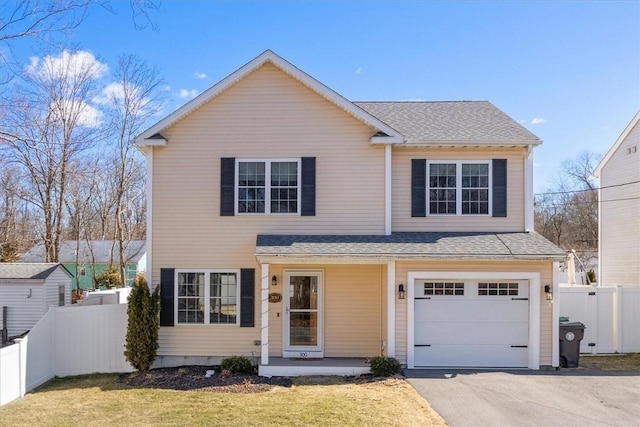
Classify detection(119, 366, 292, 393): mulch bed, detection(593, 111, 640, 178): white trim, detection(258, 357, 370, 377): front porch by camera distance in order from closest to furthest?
detection(119, 366, 292, 393): mulch bed
detection(258, 357, 370, 377): front porch
detection(593, 111, 640, 178): white trim

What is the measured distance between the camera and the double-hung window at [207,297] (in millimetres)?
10906

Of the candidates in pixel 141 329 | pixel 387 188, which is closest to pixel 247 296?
pixel 141 329

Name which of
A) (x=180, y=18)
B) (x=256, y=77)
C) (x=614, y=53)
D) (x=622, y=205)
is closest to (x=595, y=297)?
(x=622, y=205)

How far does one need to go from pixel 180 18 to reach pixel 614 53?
35.4 ft

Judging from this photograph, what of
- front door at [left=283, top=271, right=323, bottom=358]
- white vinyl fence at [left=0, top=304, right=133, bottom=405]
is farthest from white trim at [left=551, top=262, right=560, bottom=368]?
white vinyl fence at [left=0, top=304, right=133, bottom=405]

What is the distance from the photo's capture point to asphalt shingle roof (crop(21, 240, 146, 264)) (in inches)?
1258

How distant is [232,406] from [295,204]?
4.95 metres

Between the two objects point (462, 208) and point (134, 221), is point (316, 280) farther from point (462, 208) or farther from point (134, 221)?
point (134, 221)

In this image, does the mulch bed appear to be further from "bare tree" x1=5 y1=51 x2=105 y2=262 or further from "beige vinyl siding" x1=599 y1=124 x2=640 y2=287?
"beige vinyl siding" x1=599 y1=124 x2=640 y2=287

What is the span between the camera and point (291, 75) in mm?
11141

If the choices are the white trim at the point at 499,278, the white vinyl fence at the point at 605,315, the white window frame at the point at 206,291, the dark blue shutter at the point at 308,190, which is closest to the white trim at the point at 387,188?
the white trim at the point at 499,278

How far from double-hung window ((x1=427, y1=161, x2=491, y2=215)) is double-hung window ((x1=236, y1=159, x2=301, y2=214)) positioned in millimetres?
3352

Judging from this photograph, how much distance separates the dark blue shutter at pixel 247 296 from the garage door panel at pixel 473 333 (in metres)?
3.85

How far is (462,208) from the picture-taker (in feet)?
37.0
